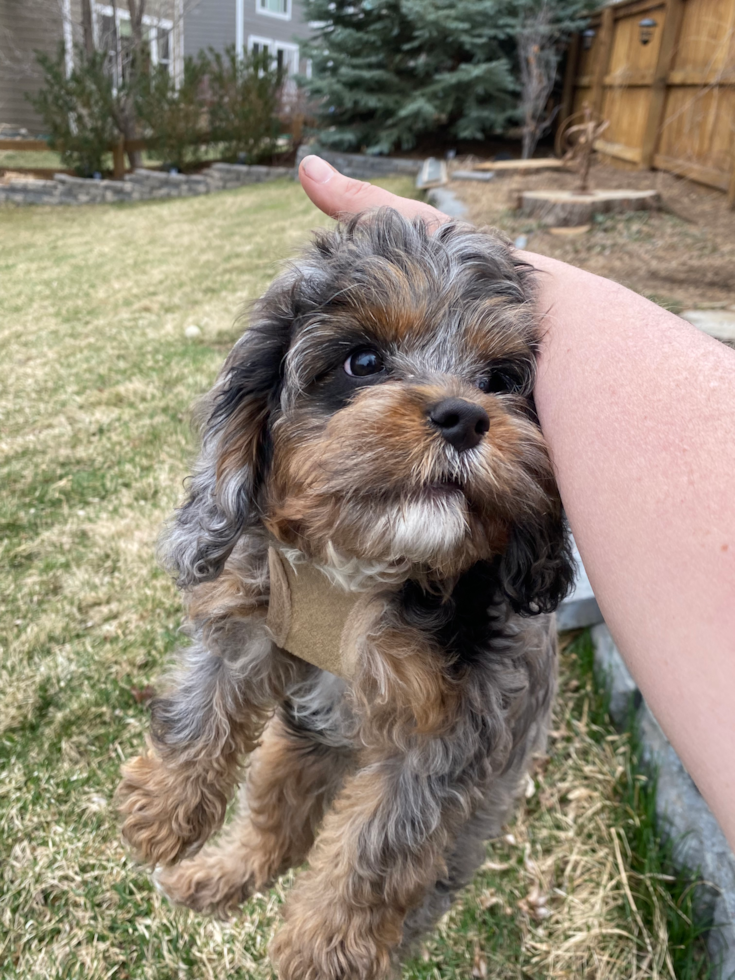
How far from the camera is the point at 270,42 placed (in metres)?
34.2

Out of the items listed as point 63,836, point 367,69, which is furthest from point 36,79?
point 63,836

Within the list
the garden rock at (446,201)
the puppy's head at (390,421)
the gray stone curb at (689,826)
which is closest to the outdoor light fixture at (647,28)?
the garden rock at (446,201)

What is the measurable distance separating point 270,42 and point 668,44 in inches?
1110

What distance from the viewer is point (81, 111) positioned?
19.8 meters

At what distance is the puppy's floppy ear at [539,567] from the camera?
1.96 meters

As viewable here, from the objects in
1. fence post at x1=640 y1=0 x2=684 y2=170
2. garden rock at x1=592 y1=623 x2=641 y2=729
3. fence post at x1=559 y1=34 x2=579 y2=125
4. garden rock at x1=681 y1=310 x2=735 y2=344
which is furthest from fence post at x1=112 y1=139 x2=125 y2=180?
garden rock at x1=592 y1=623 x2=641 y2=729

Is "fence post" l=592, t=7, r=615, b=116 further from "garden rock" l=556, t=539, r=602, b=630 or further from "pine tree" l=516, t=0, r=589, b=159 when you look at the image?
"garden rock" l=556, t=539, r=602, b=630

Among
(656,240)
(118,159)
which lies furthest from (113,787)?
(118,159)

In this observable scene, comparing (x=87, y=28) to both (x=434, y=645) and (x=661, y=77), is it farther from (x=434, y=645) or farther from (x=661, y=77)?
(x=434, y=645)

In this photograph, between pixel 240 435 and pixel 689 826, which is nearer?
pixel 240 435

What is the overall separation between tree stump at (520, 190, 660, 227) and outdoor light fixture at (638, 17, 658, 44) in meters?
4.16

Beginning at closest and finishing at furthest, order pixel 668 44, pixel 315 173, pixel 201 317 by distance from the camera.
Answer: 1. pixel 315 173
2. pixel 201 317
3. pixel 668 44

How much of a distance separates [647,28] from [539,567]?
13.4m

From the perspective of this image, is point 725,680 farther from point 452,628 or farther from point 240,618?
point 240,618
